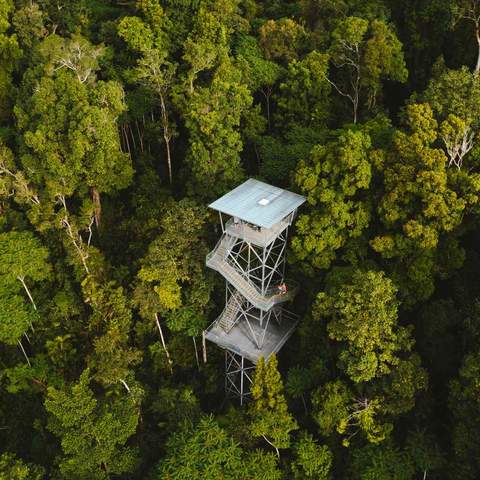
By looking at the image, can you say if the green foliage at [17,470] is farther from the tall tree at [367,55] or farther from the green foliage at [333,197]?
the tall tree at [367,55]

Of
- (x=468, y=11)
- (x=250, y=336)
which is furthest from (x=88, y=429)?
(x=468, y=11)

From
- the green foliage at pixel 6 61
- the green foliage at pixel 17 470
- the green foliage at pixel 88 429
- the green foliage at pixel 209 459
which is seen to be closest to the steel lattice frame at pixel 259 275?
the green foliage at pixel 209 459

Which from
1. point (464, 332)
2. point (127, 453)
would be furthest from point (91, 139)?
point (464, 332)

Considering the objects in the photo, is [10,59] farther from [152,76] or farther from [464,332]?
[464,332]

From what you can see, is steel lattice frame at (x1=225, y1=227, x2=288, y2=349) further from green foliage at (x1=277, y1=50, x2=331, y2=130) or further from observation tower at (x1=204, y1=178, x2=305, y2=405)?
green foliage at (x1=277, y1=50, x2=331, y2=130)

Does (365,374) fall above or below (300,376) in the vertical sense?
above

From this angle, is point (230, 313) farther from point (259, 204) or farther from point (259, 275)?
point (259, 204)
